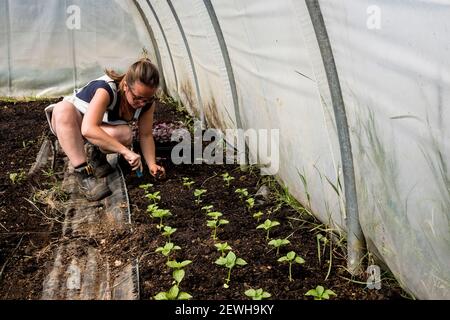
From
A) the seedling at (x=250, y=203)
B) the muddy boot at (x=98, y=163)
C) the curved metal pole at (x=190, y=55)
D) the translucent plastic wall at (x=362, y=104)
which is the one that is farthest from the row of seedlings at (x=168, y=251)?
the curved metal pole at (x=190, y=55)

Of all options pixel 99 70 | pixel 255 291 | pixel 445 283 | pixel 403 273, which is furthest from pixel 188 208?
pixel 99 70

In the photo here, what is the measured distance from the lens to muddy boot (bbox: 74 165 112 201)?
3609mm

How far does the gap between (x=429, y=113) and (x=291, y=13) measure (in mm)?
1184

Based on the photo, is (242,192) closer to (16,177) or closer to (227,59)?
(227,59)

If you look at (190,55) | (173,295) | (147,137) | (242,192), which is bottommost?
(173,295)

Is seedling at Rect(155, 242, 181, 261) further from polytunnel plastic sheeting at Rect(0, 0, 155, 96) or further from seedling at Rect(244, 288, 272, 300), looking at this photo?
polytunnel plastic sheeting at Rect(0, 0, 155, 96)

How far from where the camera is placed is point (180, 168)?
417 centimetres

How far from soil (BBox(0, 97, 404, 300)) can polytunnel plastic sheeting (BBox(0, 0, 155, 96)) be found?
4.01 meters

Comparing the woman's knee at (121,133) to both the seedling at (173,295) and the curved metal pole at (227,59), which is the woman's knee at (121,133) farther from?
the seedling at (173,295)

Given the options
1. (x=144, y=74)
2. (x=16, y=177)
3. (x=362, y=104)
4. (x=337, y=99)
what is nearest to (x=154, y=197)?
(x=144, y=74)

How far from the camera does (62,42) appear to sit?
793 cm

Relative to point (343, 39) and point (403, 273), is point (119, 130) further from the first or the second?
point (403, 273)

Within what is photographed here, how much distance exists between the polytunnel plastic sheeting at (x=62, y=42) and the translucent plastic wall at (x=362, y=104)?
3187 mm

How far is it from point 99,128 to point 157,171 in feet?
1.69
